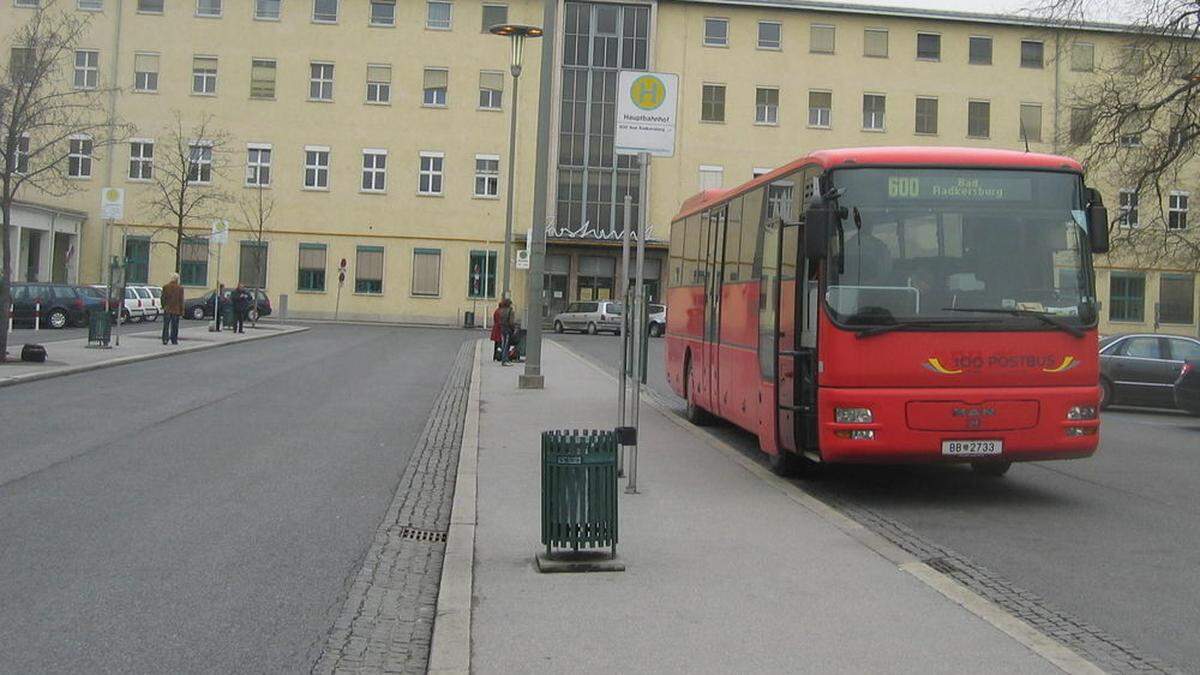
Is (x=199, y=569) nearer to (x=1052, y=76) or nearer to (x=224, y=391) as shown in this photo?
(x=224, y=391)

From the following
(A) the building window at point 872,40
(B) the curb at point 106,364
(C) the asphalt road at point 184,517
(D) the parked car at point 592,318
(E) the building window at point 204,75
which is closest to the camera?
(C) the asphalt road at point 184,517

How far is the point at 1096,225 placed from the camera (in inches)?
372

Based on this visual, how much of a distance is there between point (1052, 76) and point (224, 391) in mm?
50260

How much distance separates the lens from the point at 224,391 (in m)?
18.1

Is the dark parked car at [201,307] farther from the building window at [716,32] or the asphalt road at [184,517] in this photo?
the asphalt road at [184,517]

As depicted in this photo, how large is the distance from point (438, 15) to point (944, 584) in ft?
176

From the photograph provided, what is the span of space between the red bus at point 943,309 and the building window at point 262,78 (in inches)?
1976

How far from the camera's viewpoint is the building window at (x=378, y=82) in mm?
Result: 56031

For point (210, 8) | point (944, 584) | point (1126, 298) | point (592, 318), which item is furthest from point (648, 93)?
point (1126, 298)

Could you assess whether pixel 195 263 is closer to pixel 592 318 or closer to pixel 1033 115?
pixel 592 318

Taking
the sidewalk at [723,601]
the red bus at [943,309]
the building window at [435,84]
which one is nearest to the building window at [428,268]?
the building window at [435,84]

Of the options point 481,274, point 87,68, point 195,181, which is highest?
point 87,68

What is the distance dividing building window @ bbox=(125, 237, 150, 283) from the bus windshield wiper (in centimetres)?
5216

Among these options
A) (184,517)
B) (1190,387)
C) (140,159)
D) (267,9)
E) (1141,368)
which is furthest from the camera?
(267,9)
